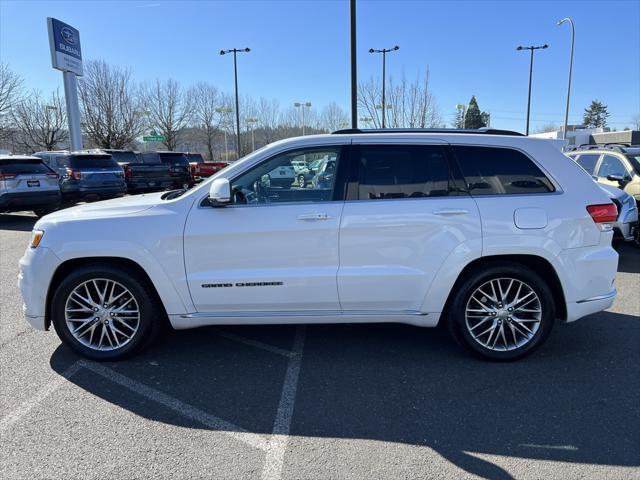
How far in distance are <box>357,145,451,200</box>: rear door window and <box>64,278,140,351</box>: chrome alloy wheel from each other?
2.14 metres

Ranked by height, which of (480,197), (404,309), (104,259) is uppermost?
(480,197)

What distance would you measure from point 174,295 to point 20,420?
4.24ft

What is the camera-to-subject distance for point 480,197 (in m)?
3.72

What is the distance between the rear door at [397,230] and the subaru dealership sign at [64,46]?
2490 centimetres

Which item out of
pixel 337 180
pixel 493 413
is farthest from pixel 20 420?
pixel 493 413

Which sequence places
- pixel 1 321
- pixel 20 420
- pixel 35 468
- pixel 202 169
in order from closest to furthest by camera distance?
pixel 35 468, pixel 20 420, pixel 1 321, pixel 202 169

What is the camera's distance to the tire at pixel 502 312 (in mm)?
3777

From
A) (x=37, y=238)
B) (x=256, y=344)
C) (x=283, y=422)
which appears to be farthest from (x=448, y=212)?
(x=37, y=238)

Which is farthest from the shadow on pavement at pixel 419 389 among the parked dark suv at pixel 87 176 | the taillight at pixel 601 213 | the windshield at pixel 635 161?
the parked dark suv at pixel 87 176

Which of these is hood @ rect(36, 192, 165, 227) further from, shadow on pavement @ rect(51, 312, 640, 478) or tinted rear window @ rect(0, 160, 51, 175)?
tinted rear window @ rect(0, 160, 51, 175)

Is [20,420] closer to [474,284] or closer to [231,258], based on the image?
[231,258]

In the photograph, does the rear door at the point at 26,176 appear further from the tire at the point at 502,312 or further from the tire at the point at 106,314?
the tire at the point at 502,312

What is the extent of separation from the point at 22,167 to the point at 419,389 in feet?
39.7

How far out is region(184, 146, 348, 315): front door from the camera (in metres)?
3.64
